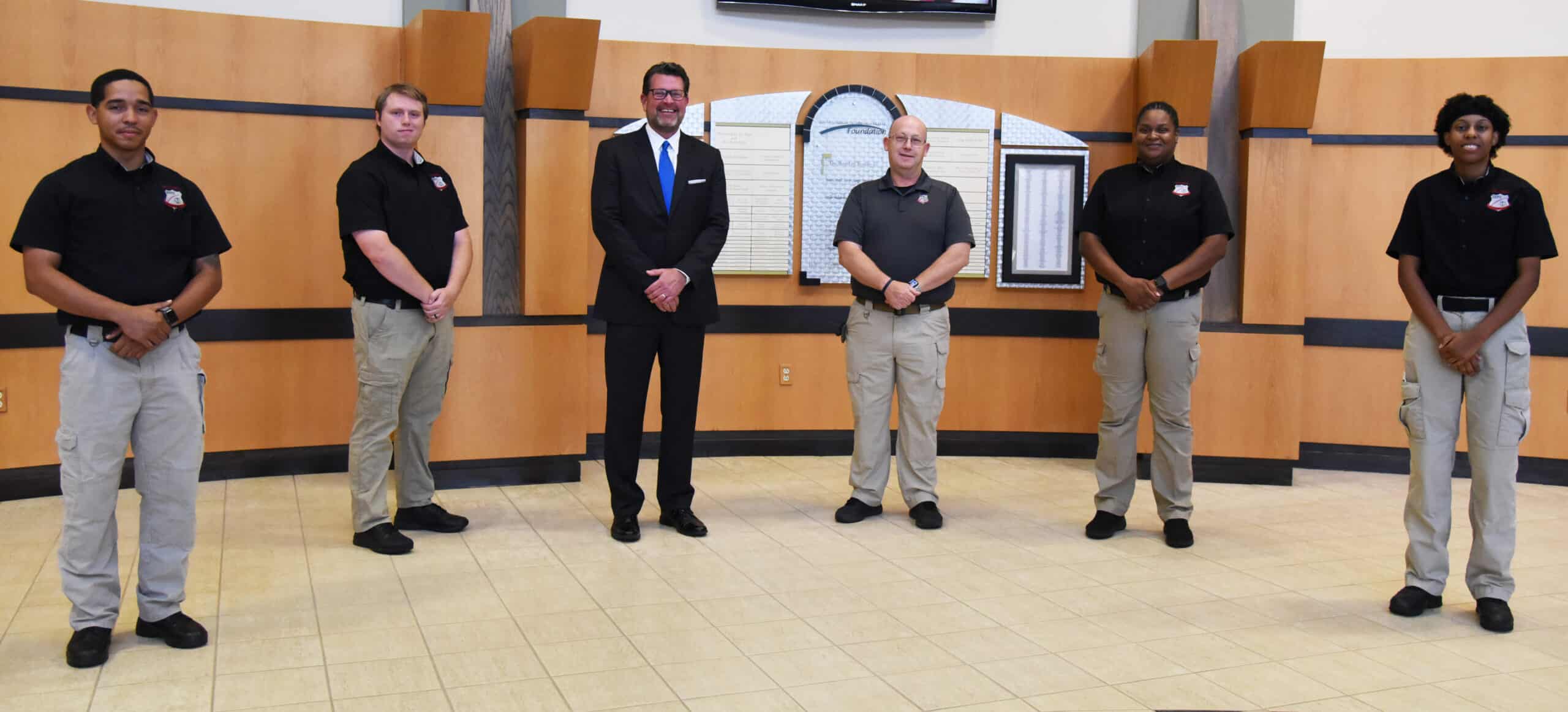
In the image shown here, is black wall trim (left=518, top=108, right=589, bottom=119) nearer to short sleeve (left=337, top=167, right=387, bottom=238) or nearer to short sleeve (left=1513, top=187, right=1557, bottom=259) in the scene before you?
short sleeve (left=337, top=167, right=387, bottom=238)

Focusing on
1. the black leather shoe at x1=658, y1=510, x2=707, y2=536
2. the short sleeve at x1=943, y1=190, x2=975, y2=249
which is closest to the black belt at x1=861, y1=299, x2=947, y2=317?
the short sleeve at x1=943, y1=190, x2=975, y2=249

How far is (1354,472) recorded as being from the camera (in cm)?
616

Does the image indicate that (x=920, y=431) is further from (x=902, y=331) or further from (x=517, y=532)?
(x=517, y=532)

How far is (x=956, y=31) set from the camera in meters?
6.40

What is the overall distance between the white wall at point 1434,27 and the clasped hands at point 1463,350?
319cm

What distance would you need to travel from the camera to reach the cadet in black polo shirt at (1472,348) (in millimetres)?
3529

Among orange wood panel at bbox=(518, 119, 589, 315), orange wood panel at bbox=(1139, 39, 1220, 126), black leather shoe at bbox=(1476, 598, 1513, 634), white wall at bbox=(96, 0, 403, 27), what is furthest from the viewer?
orange wood panel at bbox=(1139, 39, 1220, 126)

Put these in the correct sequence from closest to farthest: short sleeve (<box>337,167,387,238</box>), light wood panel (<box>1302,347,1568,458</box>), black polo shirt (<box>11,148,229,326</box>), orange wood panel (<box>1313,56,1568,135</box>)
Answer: black polo shirt (<box>11,148,229,326</box>), short sleeve (<box>337,167,387,238</box>), orange wood panel (<box>1313,56,1568,135</box>), light wood panel (<box>1302,347,1568,458</box>)

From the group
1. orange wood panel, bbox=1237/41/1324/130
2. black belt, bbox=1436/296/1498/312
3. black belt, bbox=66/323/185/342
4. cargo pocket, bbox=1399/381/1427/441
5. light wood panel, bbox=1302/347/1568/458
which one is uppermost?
orange wood panel, bbox=1237/41/1324/130

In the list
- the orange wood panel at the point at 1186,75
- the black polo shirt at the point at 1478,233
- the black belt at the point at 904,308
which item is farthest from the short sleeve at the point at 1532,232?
the orange wood panel at the point at 1186,75

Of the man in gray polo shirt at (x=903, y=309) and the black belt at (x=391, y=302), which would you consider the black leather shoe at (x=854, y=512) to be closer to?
the man in gray polo shirt at (x=903, y=309)

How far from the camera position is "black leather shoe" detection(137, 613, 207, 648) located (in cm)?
314

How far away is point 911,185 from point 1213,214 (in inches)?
45.5

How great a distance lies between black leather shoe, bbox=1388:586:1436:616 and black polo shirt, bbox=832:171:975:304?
1907 millimetres
